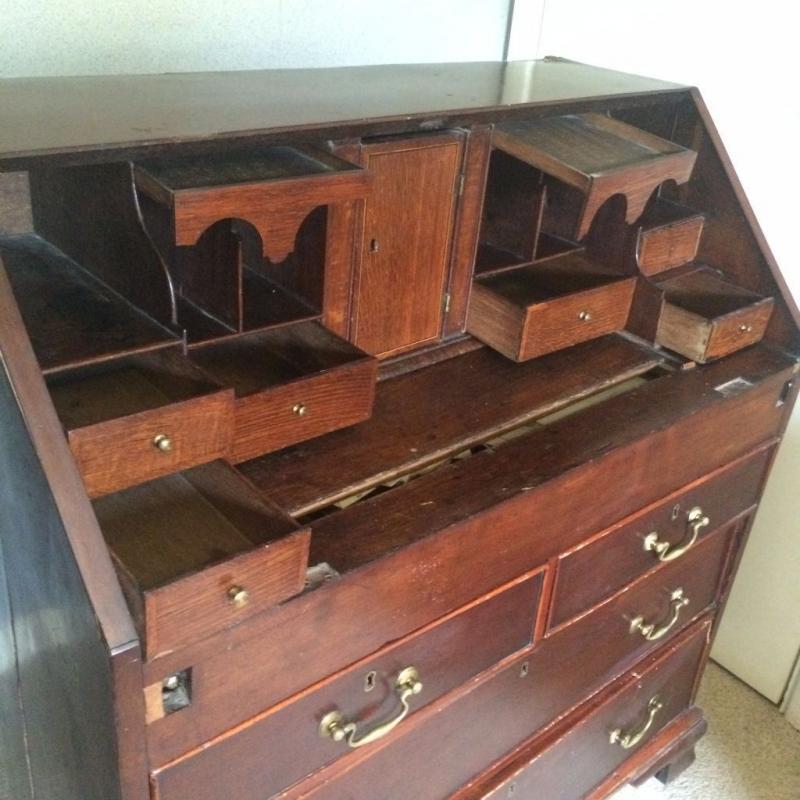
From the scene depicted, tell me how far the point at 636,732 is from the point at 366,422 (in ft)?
2.47

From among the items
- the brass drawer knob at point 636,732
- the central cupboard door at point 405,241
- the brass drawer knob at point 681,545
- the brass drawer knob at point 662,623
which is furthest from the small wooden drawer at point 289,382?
the brass drawer knob at point 636,732

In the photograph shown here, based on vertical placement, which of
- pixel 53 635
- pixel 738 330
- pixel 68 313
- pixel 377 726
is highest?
pixel 68 313

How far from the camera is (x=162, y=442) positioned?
781mm

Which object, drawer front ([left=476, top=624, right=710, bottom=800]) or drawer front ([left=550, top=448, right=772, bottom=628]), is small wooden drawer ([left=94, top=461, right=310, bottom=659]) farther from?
drawer front ([left=476, top=624, right=710, bottom=800])

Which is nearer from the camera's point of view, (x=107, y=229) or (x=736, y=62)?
(x=107, y=229)

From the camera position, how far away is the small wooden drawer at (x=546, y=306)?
118 cm

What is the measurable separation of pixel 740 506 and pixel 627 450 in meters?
0.42

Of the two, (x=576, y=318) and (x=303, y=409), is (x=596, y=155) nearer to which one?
(x=576, y=318)

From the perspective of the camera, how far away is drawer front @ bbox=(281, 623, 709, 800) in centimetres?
103

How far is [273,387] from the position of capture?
3.00ft

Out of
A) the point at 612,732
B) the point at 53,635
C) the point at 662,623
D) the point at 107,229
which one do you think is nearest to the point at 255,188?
the point at 107,229

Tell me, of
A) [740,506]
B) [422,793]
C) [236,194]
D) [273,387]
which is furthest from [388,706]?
[740,506]

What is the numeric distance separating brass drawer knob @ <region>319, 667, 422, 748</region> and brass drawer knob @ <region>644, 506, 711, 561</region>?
403 millimetres

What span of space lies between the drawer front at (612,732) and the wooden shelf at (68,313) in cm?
75
